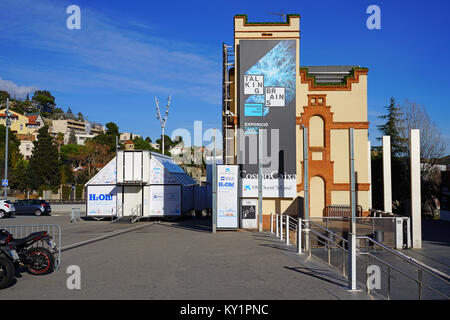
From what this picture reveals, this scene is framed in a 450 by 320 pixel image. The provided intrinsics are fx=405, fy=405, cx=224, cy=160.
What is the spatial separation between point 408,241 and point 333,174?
9011 mm

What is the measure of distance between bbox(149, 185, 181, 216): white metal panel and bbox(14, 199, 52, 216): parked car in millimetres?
13633

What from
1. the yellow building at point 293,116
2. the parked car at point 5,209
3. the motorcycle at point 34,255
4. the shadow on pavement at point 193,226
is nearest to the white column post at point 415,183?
the yellow building at point 293,116

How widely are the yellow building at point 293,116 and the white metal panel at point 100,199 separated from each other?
9527 millimetres

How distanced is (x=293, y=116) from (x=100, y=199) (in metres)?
16.1

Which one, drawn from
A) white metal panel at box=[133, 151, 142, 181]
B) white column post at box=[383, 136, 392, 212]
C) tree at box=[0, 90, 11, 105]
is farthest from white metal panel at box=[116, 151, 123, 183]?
tree at box=[0, 90, 11, 105]

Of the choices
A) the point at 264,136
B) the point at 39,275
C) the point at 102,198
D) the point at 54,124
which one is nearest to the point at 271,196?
the point at 264,136

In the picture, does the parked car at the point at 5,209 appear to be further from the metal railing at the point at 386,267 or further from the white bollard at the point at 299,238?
the white bollard at the point at 299,238

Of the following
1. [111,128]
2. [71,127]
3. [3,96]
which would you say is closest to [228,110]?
[111,128]

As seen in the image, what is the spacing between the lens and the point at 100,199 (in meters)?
31.1

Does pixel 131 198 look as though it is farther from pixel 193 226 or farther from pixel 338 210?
pixel 338 210

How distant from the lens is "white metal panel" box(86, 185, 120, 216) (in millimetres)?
30969

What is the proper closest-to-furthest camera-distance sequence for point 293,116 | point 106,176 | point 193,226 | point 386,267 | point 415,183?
point 386,267 → point 415,183 → point 293,116 → point 193,226 → point 106,176

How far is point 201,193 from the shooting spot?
39.2m
